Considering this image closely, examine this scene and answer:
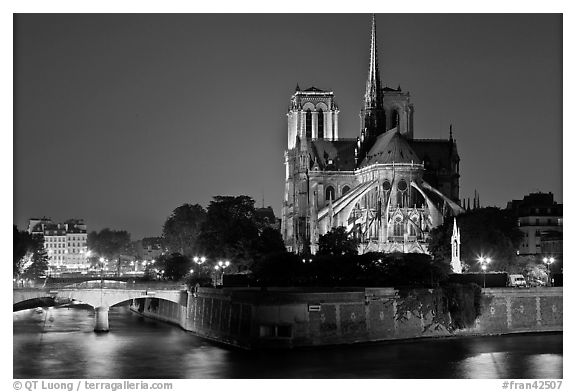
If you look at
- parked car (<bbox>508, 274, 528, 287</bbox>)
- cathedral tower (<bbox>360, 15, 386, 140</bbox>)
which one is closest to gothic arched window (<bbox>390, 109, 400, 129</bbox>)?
cathedral tower (<bbox>360, 15, 386, 140</bbox>)

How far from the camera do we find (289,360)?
124ft

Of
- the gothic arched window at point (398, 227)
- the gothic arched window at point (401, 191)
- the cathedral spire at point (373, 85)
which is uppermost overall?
the cathedral spire at point (373, 85)

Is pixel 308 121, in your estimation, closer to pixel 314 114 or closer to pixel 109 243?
pixel 314 114

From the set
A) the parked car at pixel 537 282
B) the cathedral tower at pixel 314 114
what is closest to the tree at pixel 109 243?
the cathedral tower at pixel 314 114

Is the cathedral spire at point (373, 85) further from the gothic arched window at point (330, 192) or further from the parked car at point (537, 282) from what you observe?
the parked car at point (537, 282)

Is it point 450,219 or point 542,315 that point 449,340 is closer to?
point 542,315

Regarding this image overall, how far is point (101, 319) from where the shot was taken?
5159cm

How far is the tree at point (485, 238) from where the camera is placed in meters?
63.5

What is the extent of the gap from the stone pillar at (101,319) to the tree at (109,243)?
75264 millimetres

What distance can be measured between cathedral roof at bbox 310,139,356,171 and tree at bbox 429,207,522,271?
1769 cm

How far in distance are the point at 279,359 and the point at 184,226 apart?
48518mm
